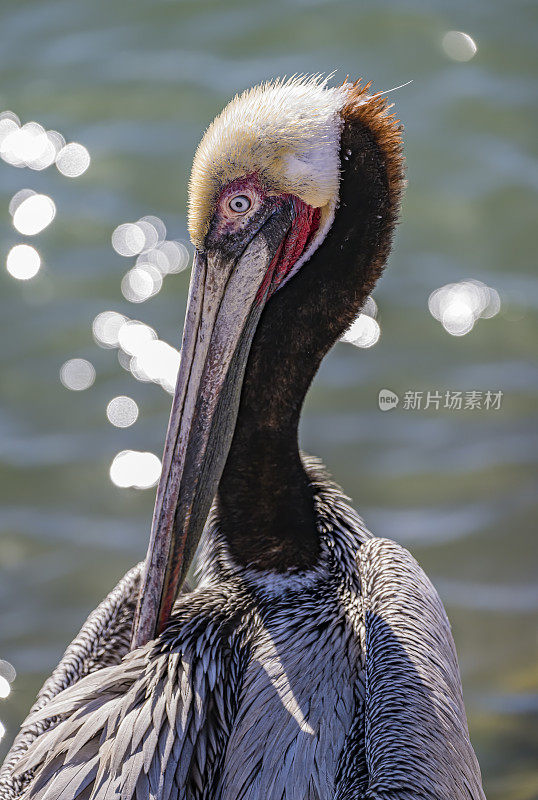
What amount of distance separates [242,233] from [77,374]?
119 inches

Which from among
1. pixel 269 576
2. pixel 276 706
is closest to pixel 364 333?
pixel 269 576

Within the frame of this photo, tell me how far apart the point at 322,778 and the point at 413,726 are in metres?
0.27

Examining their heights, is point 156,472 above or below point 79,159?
below

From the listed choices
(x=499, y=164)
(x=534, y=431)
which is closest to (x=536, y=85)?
(x=499, y=164)

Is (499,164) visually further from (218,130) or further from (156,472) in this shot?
(218,130)

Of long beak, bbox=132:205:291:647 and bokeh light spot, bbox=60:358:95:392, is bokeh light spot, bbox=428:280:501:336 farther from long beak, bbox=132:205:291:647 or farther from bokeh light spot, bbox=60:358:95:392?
long beak, bbox=132:205:291:647

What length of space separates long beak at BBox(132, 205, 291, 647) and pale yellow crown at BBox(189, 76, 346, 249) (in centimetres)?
10

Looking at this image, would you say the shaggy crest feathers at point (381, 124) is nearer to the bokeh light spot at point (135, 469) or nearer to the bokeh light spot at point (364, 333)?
the bokeh light spot at point (135, 469)

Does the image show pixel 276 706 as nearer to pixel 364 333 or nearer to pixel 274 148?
pixel 274 148

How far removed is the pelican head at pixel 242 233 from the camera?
9.55 ft

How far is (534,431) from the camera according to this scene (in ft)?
17.7

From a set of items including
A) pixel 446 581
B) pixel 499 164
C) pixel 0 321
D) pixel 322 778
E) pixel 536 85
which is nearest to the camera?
pixel 322 778

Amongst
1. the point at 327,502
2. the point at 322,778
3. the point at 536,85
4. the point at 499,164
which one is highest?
the point at 536,85

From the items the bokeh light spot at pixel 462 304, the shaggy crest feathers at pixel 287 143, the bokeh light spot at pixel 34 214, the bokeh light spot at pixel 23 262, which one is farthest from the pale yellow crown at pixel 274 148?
the bokeh light spot at pixel 34 214
